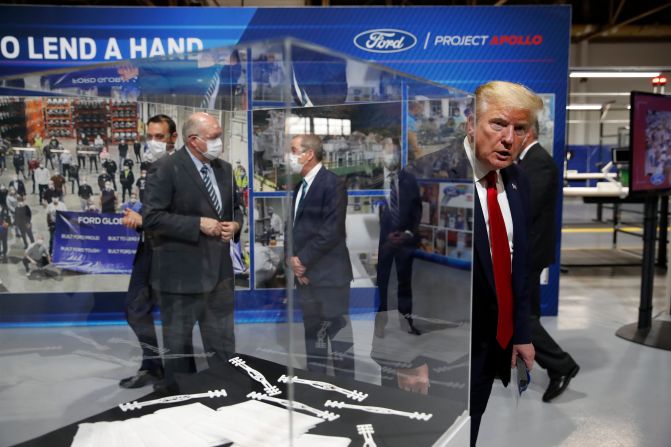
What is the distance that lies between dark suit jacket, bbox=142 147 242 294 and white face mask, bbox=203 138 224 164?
0.05ft

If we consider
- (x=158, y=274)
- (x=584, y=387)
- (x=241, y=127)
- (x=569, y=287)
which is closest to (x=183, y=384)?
(x=158, y=274)

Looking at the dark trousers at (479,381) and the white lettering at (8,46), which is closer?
the dark trousers at (479,381)

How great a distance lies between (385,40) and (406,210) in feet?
12.0

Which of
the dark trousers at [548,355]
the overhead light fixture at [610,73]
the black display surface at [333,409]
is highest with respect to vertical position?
the overhead light fixture at [610,73]

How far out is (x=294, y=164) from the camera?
88 centimetres

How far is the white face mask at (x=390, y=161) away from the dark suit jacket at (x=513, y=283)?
0.44m

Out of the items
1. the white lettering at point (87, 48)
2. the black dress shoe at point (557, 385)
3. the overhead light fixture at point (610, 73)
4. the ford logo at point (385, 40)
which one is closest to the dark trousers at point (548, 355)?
the black dress shoe at point (557, 385)

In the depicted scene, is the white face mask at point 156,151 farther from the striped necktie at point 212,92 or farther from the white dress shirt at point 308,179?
the white dress shirt at point 308,179

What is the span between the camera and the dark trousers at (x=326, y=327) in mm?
1021

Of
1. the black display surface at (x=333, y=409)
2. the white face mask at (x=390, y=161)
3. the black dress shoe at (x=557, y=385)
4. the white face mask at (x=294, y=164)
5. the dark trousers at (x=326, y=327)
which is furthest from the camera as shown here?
the black dress shoe at (x=557, y=385)

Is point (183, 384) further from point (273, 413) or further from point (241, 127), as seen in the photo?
point (241, 127)

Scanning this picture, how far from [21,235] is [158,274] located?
335 millimetres

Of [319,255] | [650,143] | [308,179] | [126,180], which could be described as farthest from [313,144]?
[650,143]

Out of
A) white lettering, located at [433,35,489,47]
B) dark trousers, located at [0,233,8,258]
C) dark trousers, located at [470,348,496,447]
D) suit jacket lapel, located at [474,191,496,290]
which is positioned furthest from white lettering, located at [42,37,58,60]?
dark trousers, located at [470,348,496,447]
